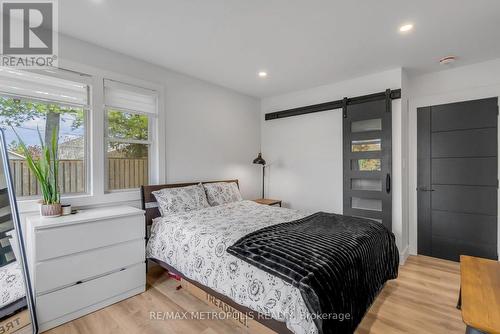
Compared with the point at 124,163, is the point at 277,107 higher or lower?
higher

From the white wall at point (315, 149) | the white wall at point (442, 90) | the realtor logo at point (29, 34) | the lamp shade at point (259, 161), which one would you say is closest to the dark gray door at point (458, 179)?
the white wall at point (442, 90)

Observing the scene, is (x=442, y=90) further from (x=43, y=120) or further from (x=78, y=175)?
(x=43, y=120)

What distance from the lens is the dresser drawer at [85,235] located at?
183 cm

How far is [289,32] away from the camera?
2264mm

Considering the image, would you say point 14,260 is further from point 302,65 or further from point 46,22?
point 302,65

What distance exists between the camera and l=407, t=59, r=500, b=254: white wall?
290 centimetres

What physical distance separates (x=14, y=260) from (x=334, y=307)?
91.7 inches

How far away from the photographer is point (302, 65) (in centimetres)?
303

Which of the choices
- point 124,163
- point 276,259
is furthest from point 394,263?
point 124,163

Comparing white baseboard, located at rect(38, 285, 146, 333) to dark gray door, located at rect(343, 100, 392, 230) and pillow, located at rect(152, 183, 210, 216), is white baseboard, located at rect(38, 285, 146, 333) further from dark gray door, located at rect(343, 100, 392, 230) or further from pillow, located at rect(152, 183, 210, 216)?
dark gray door, located at rect(343, 100, 392, 230)

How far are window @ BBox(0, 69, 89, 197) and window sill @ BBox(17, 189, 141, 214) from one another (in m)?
0.14

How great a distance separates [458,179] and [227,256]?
3234mm

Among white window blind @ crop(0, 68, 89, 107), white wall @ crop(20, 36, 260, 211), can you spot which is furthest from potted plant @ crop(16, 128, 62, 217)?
white window blind @ crop(0, 68, 89, 107)

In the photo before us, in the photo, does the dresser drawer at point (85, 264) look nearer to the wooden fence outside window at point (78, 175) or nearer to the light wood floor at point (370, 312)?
the light wood floor at point (370, 312)
